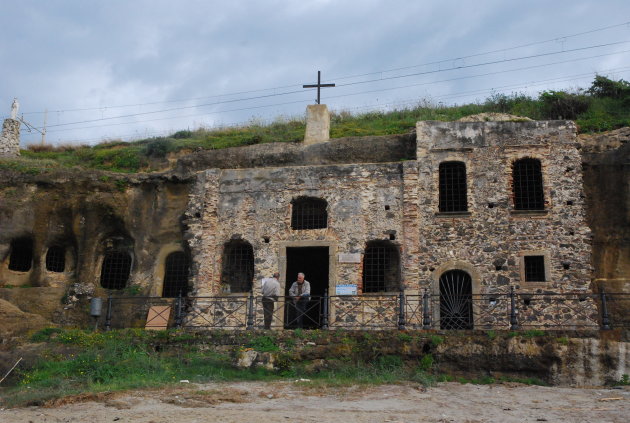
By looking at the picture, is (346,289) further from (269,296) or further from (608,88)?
(608,88)

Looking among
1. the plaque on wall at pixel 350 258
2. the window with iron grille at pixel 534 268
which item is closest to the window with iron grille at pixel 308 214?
the plaque on wall at pixel 350 258

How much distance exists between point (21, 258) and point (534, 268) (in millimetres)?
15922

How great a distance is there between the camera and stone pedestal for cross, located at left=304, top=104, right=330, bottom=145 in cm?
2397

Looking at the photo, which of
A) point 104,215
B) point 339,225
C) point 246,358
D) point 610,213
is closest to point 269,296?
point 246,358

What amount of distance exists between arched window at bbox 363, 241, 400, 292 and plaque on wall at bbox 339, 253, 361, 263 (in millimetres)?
620

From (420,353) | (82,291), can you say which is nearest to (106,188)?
(82,291)

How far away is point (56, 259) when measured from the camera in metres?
23.2

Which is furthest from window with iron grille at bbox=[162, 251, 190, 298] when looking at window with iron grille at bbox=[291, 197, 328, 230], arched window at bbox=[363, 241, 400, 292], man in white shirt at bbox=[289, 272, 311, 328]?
arched window at bbox=[363, 241, 400, 292]

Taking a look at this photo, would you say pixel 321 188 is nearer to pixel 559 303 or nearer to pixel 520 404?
pixel 559 303

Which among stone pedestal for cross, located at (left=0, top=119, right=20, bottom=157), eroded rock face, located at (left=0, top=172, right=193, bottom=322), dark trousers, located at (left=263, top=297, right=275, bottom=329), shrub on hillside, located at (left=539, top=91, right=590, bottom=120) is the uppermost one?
shrub on hillside, located at (left=539, top=91, right=590, bottom=120)

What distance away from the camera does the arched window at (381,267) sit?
824 inches

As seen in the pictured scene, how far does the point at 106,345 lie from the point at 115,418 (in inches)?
228

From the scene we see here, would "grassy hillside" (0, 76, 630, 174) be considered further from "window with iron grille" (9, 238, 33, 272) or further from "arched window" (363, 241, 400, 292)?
"arched window" (363, 241, 400, 292)

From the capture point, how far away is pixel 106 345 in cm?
1677
